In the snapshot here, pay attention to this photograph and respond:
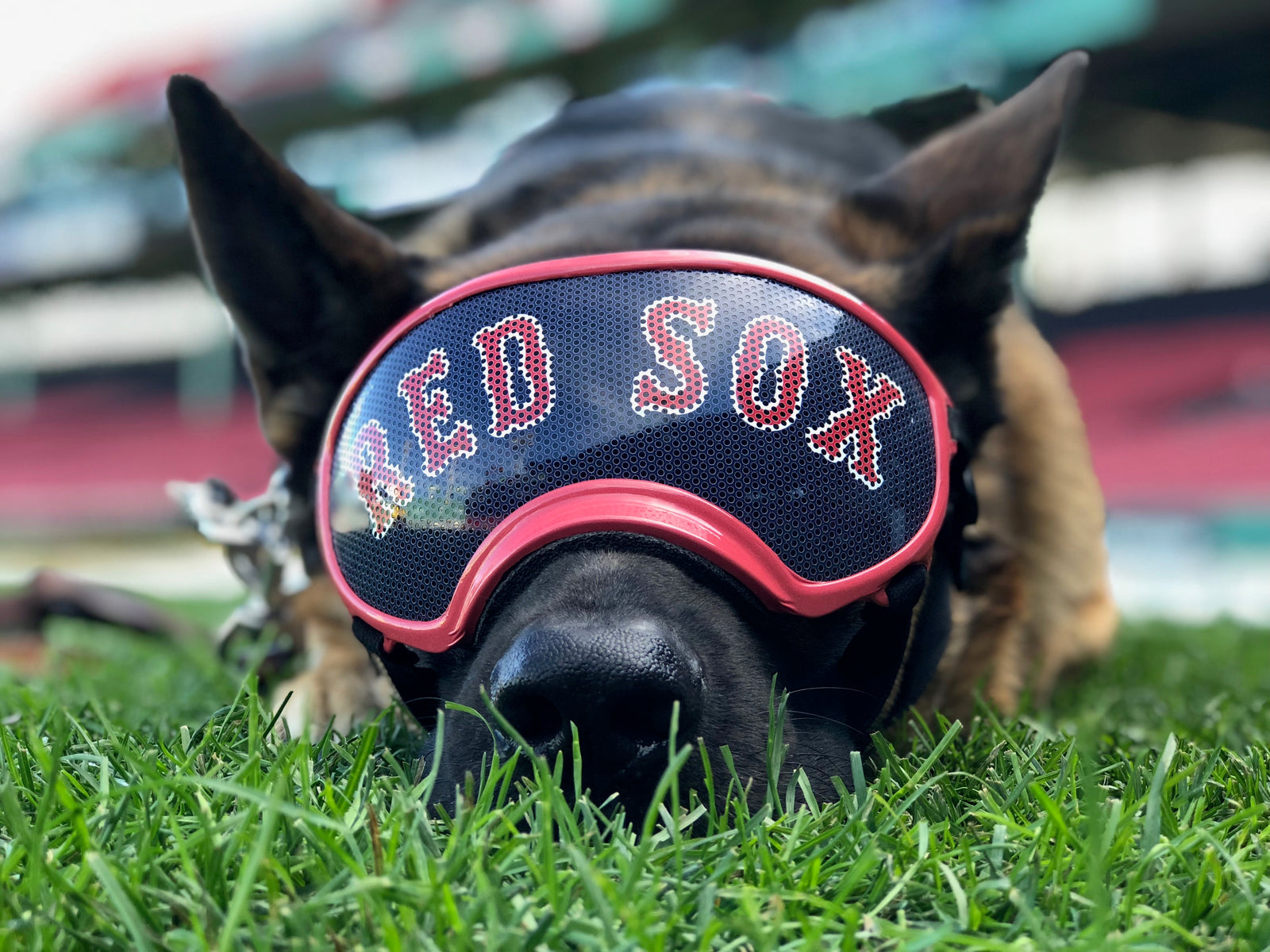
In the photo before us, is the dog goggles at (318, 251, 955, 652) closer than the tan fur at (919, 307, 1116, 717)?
Yes

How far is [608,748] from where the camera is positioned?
3.06 ft

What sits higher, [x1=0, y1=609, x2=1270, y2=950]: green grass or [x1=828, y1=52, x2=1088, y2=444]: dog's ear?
[x1=828, y1=52, x2=1088, y2=444]: dog's ear

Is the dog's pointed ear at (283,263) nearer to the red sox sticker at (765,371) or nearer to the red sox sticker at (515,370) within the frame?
the red sox sticker at (515,370)

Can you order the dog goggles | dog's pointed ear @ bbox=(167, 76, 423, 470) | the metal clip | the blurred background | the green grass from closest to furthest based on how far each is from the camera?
the green grass, the dog goggles, dog's pointed ear @ bbox=(167, 76, 423, 470), the metal clip, the blurred background

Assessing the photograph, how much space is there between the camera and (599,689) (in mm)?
901

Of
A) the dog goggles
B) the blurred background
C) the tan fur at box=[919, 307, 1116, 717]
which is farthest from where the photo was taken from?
the blurred background

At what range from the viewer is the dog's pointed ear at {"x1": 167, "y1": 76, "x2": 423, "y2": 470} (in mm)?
1280

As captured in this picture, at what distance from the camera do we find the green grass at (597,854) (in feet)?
2.36

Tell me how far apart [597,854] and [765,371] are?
514 mm

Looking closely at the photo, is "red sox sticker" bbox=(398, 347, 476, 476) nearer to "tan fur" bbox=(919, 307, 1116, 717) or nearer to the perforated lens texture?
the perforated lens texture

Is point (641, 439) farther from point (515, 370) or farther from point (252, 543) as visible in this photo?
point (252, 543)

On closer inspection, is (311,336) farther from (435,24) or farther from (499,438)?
(435,24)

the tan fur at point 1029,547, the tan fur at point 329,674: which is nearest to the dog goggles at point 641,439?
the tan fur at point 1029,547

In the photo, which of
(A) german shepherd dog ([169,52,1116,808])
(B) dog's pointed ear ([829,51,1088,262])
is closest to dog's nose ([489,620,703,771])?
(A) german shepherd dog ([169,52,1116,808])
